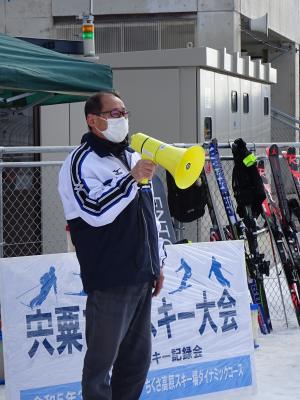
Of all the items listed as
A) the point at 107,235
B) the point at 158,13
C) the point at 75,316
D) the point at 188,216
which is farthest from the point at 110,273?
the point at 158,13

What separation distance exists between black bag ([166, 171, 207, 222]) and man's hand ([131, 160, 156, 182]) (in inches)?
132

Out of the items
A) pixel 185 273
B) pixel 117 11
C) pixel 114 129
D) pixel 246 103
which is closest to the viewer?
pixel 114 129

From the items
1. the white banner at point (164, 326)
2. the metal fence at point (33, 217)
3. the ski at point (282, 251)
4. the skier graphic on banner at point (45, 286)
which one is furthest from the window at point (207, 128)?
the skier graphic on banner at point (45, 286)

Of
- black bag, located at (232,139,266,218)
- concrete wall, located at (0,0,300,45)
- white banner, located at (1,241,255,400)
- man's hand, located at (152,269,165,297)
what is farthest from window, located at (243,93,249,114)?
man's hand, located at (152,269,165,297)

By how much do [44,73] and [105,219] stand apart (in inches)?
102

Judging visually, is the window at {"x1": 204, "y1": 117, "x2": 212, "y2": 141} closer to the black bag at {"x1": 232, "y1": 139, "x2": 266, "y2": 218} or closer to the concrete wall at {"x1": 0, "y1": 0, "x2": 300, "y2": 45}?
the black bag at {"x1": 232, "y1": 139, "x2": 266, "y2": 218}

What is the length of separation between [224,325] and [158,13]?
1233 cm

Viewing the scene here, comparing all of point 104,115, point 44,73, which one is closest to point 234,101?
point 44,73

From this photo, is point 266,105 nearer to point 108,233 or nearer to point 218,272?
point 218,272

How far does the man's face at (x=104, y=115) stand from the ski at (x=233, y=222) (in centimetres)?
295

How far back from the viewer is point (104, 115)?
427 cm

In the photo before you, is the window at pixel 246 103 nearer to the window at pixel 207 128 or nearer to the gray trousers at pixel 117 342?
the window at pixel 207 128

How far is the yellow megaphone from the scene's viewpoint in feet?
13.6

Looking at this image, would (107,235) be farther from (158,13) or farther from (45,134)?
(158,13)
